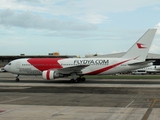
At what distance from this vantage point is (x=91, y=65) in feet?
115

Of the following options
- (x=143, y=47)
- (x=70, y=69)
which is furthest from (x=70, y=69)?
(x=143, y=47)

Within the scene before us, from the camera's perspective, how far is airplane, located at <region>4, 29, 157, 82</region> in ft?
108

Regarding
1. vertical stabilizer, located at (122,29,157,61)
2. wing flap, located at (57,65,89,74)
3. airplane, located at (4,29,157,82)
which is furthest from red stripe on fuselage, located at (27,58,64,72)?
vertical stabilizer, located at (122,29,157,61)

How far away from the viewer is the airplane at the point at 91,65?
33062 millimetres

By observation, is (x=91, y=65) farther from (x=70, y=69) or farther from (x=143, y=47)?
(x=143, y=47)

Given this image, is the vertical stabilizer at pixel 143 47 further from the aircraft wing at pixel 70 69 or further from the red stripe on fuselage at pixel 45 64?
the red stripe on fuselage at pixel 45 64

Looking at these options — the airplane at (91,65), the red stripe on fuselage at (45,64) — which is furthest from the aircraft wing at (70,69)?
the red stripe on fuselage at (45,64)

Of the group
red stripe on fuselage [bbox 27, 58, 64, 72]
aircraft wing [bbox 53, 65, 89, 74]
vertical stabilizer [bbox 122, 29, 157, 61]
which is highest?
vertical stabilizer [bbox 122, 29, 157, 61]

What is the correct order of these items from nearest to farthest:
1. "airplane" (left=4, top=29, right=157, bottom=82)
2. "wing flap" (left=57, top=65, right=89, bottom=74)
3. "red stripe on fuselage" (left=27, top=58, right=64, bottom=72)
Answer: "wing flap" (left=57, top=65, right=89, bottom=74) → "airplane" (left=4, top=29, right=157, bottom=82) → "red stripe on fuselage" (left=27, top=58, right=64, bottom=72)

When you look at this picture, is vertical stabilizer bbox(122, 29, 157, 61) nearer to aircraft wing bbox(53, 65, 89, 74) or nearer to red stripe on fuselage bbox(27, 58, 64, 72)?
aircraft wing bbox(53, 65, 89, 74)

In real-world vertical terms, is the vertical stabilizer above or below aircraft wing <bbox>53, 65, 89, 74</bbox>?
above

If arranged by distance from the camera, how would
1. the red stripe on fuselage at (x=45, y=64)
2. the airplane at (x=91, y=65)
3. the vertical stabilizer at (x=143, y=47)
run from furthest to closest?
the red stripe on fuselage at (x=45, y=64) < the vertical stabilizer at (x=143, y=47) < the airplane at (x=91, y=65)

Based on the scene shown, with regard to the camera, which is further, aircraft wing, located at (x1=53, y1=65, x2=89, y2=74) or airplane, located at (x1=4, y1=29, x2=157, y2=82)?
airplane, located at (x1=4, y1=29, x2=157, y2=82)

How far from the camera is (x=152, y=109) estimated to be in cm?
1352
